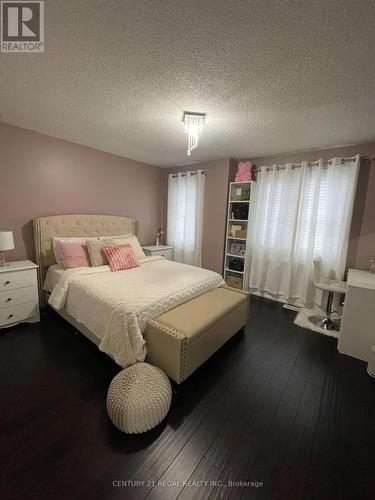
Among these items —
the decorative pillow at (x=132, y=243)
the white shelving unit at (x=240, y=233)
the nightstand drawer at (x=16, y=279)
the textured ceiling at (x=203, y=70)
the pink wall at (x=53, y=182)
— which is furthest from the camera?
the white shelving unit at (x=240, y=233)

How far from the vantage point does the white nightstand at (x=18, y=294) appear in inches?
90.3

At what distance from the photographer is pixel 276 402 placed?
1.60 m

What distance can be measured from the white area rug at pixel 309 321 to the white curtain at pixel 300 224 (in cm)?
15

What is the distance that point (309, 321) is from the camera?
2.83 m

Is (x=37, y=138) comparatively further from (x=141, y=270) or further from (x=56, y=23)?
(x=141, y=270)

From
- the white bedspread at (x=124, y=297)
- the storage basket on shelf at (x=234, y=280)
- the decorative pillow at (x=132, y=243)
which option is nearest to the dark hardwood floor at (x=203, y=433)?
the white bedspread at (x=124, y=297)

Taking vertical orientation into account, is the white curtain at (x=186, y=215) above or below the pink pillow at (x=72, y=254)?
above

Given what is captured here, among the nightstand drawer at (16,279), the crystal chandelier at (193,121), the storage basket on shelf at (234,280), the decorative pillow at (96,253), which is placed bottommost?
the storage basket on shelf at (234,280)

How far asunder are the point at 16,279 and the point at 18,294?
175 mm

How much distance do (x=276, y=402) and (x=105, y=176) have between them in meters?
3.66

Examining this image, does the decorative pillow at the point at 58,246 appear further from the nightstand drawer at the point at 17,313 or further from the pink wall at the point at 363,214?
the pink wall at the point at 363,214

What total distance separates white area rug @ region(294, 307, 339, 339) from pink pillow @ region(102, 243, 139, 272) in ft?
7.69

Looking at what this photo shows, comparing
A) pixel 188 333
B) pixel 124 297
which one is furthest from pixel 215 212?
pixel 188 333

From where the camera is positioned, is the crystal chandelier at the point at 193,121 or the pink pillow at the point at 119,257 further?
the pink pillow at the point at 119,257
